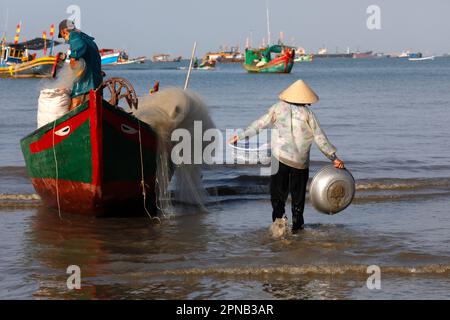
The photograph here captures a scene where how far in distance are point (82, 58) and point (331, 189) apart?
3378mm

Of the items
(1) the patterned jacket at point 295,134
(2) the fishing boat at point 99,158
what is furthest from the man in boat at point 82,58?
(1) the patterned jacket at point 295,134

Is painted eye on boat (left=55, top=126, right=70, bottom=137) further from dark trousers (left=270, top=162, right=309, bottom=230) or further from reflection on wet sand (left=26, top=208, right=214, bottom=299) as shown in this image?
dark trousers (left=270, top=162, right=309, bottom=230)

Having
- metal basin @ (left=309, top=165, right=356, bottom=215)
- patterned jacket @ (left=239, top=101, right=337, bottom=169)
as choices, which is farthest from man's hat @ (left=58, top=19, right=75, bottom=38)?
metal basin @ (left=309, top=165, right=356, bottom=215)

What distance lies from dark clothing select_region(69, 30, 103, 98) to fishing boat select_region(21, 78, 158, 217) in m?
0.21

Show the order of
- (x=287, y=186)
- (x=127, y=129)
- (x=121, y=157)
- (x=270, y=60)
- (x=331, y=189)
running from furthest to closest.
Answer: (x=270, y=60) → (x=121, y=157) → (x=127, y=129) → (x=287, y=186) → (x=331, y=189)

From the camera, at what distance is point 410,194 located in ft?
43.9

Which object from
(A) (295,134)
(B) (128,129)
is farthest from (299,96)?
(B) (128,129)

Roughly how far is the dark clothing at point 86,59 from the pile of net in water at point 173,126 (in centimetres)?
86

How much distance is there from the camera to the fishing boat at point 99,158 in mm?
10523

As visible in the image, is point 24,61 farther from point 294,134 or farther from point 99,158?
point 294,134

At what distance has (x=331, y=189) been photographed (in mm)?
9750

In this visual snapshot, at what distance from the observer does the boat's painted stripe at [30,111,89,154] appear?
34.3 ft

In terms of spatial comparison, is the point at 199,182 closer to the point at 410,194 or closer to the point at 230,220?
the point at 230,220
